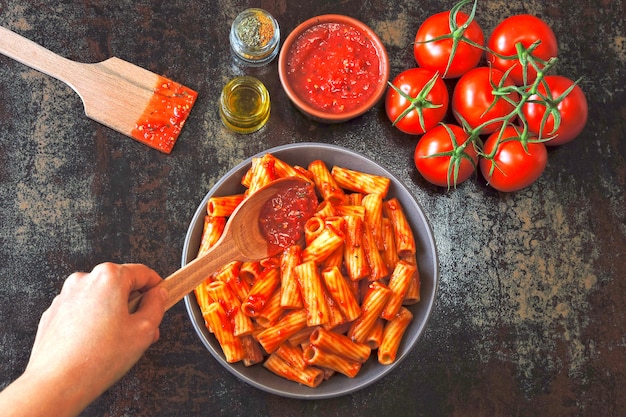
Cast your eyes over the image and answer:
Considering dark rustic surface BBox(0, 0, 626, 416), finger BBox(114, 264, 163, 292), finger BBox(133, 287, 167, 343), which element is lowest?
dark rustic surface BBox(0, 0, 626, 416)

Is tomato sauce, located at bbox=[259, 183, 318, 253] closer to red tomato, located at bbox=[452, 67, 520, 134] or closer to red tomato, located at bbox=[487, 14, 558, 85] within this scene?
red tomato, located at bbox=[452, 67, 520, 134]

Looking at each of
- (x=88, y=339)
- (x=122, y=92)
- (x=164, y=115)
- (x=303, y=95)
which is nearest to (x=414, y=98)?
(x=303, y=95)

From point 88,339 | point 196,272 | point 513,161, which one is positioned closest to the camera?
point 88,339

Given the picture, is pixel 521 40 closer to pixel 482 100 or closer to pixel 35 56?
pixel 482 100

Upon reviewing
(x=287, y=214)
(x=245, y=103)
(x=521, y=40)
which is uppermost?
(x=521, y=40)

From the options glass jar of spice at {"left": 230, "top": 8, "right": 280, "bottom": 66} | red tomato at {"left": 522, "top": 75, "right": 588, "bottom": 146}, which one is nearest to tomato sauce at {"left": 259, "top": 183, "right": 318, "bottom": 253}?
glass jar of spice at {"left": 230, "top": 8, "right": 280, "bottom": 66}

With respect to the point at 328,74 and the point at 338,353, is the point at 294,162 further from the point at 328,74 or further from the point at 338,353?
the point at 338,353

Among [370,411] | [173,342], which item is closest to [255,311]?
[173,342]

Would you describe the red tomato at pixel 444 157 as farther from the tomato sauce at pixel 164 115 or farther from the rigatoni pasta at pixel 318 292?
the tomato sauce at pixel 164 115
